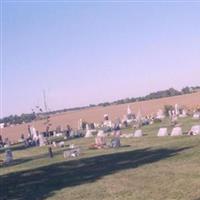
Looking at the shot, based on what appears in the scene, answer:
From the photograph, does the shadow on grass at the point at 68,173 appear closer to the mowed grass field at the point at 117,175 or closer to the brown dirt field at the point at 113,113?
the mowed grass field at the point at 117,175

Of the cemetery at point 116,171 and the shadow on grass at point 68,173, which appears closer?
the cemetery at point 116,171

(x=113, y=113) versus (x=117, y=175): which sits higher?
(x=113, y=113)

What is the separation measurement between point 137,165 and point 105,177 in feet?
9.23

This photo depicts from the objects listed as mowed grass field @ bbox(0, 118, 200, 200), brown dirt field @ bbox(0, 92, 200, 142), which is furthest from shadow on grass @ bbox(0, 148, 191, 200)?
brown dirt field @ bbox(0, 92, 200, 142)

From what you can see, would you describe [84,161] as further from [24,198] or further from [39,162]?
[24,198]

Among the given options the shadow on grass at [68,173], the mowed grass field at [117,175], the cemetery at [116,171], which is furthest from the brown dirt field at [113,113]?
the shadow on grass at [68,173]

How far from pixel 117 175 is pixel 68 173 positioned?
3.70 meters

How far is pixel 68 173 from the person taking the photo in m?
26.0

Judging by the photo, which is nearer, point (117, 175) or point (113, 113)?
point (117, 175)

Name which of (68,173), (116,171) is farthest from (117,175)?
(68,173)

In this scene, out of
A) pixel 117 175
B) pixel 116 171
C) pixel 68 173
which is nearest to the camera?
pixel 117 175

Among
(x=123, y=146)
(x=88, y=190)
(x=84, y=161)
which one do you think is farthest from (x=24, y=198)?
(x=123, y=146)

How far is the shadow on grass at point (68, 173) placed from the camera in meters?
22.3

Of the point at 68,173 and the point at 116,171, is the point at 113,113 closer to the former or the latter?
the point at 68,173
